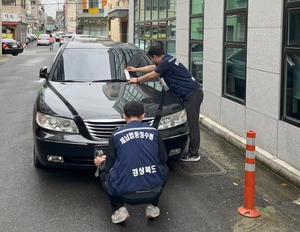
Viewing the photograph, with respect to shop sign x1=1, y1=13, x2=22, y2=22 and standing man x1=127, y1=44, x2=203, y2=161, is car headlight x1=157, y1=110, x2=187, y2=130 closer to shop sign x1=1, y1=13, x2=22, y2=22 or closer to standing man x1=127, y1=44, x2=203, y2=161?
→ standing man x1=127, y1=44, x2=203, y2=161

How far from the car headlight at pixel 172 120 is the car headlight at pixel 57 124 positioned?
1.01 metres

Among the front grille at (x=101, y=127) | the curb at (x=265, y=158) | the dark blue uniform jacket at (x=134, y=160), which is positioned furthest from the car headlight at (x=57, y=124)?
the curb at (x=265, y=158)

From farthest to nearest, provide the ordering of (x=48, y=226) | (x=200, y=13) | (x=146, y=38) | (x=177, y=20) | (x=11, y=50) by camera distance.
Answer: (x=11, y=50) → (x=146, y=38) → (x=177, y=20) → (x=200, y=13) → (x=48, y=226)

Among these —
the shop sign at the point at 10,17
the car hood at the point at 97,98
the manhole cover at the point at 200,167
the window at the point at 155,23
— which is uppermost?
the shop sign at the point at 10,17

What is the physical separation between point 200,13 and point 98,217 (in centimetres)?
615

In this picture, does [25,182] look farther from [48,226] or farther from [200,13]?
[200,13]

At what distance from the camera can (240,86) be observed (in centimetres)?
720

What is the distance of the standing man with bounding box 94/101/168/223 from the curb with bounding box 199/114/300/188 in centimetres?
206

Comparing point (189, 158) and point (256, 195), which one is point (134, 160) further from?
point (189, 158)

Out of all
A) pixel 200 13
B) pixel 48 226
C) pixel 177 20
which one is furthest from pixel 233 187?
pixel 177 20

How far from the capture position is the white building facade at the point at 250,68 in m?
5.54

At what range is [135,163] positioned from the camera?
3.78 m

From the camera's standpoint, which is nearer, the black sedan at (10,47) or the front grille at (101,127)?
the front grille at (101,127)

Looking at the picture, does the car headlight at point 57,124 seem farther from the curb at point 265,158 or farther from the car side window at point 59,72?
the curb at point 265,158
